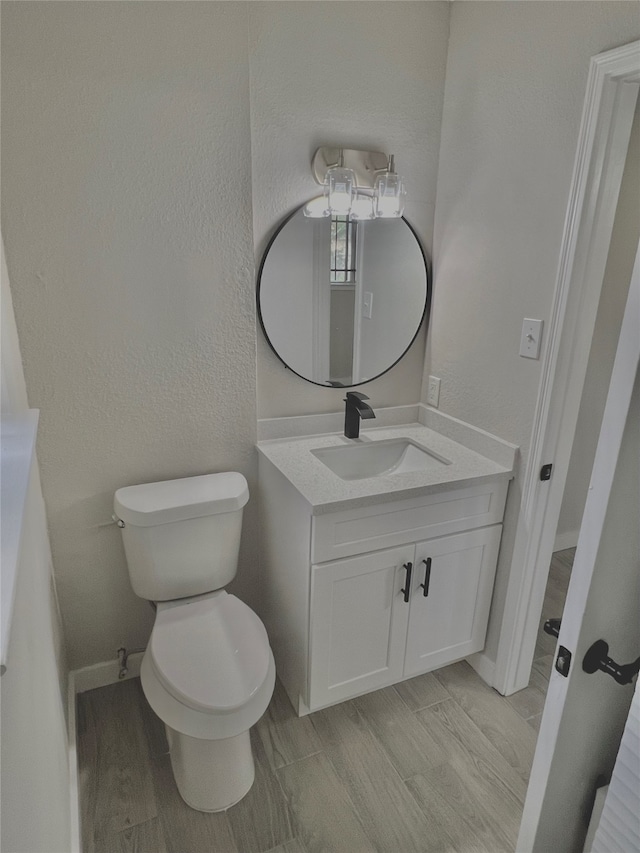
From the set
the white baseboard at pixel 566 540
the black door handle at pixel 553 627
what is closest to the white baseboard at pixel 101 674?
the black door handle at pixel 553 627

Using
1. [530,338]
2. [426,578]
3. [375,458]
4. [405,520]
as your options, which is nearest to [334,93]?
[530,338]

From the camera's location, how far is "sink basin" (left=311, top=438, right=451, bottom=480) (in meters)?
2.00

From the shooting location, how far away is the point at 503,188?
171 cm

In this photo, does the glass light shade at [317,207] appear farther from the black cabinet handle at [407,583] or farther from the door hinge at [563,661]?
the door hinge at [563,661]

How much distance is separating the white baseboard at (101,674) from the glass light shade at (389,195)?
183 centimetres

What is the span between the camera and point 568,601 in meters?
0.90

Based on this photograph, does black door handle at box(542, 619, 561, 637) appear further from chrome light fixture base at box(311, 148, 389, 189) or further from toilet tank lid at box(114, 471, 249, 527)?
chrome light fixture base at box(311, 148, 389, 189)

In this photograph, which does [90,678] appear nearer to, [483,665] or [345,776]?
[345,776]

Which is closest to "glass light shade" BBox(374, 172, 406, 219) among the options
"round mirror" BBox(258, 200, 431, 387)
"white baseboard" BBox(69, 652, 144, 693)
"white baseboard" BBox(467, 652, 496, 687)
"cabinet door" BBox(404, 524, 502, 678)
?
"round mirror" BBox(258, 200, 431, 387)

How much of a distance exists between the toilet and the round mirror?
56 cm

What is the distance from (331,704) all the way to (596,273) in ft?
5.27

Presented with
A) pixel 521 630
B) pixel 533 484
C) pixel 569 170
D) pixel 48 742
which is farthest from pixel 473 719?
pixel 569 170

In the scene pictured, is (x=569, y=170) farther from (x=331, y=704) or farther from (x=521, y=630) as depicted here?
(x=331, y=704)

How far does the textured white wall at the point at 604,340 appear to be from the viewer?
2.28m
